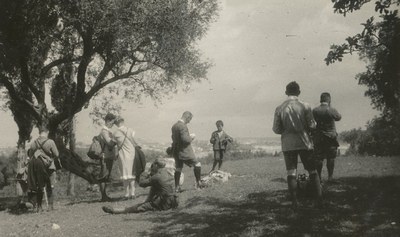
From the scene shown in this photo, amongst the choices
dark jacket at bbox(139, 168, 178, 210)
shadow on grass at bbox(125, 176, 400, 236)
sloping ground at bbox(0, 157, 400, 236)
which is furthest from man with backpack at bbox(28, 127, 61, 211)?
shadow on grass at bbox(125, 176, 400, 236)

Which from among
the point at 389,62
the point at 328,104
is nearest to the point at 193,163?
the point at 328,104

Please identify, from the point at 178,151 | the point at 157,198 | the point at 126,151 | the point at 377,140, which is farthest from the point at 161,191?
the point at 377,140

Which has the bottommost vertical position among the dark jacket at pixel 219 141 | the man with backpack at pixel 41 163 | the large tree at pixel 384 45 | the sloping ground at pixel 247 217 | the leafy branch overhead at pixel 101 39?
the sloping ground at pixel 247 217

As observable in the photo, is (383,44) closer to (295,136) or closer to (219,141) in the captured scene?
(295,136)

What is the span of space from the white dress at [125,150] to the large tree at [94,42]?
4940 mm

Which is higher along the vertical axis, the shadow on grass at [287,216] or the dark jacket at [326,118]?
the dark jacket at [326,118]

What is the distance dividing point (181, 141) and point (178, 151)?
333mm

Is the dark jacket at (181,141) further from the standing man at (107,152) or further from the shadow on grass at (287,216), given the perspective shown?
the shadow on grass at (287,216)

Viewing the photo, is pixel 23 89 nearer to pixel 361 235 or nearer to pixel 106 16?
pixel 106 16

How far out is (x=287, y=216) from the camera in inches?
349

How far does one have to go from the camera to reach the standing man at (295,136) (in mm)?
9391

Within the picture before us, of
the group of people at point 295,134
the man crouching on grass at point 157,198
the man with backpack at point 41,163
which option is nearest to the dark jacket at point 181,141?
the man crouching on grass at point 157,198

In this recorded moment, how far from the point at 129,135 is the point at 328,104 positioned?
5761 millimetres

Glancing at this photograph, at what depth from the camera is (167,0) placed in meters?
18.7
